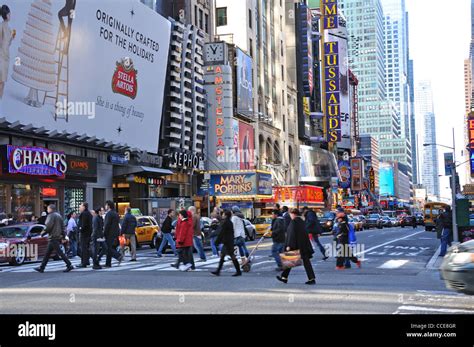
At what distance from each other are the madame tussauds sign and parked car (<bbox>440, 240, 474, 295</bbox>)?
2359cm

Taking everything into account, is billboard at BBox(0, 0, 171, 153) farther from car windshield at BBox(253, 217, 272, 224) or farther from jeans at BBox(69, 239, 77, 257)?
jeans at BBox(69, 239, 77, 257)

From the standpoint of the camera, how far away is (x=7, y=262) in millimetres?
21484

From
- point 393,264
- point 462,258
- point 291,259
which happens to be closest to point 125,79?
point 393,264

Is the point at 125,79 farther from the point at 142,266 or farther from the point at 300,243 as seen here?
the point at 300,243

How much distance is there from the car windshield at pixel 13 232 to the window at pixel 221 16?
4736 centimetres

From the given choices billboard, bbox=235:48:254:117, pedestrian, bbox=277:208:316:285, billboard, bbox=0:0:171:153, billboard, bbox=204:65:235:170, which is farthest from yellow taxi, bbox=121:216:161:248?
billboard, bbox=235:48:254:117

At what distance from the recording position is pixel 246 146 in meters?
62.5

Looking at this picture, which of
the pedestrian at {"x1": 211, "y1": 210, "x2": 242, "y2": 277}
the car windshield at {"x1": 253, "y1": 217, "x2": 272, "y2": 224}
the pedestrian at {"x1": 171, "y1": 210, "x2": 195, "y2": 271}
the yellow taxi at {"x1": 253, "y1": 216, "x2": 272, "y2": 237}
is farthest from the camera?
the car windshield at {"x1": 253, "y1": 217, "x2": 272, "y2": 224}

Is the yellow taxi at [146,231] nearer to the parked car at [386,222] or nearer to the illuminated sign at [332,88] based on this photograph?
the parked car at [386,222]

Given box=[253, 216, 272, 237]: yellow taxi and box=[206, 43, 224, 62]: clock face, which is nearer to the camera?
box=[253, 216, 272, 237]: yellow taxi

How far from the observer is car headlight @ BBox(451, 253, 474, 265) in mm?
10727

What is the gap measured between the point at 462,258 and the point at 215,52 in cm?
4664

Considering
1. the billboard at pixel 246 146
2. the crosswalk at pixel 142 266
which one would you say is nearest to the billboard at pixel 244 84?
the billboard at pixel 246 146
